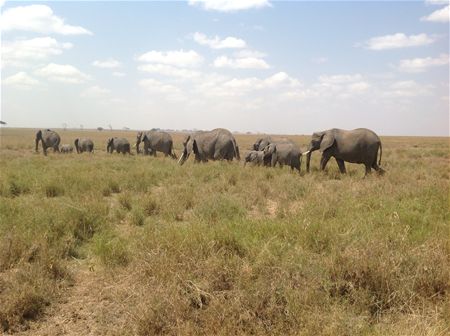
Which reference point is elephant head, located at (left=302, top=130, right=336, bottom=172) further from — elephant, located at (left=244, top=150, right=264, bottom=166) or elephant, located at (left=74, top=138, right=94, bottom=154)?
elephant, located at (left=74, top=138, right=94, bottom=154)

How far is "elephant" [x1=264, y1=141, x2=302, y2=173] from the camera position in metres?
16.4

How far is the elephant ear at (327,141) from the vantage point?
52.3 feet

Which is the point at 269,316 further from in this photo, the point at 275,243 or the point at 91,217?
the point at 91,217

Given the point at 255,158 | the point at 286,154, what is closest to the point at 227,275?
the point at 286,154

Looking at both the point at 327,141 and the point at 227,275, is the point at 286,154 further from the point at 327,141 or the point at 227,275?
the point at 227,275

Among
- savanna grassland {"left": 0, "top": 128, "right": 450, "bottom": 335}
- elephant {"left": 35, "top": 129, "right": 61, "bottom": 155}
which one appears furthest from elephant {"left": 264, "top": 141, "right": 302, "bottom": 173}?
elephant {"left": 35, "top": 129, "right": 61, "bottom": 155}

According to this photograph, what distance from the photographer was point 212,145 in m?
18.8

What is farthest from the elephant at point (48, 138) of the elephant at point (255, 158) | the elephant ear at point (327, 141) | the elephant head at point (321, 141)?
the elephant ear at point (327, 141)

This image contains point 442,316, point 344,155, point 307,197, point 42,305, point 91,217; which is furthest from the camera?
point 344,155

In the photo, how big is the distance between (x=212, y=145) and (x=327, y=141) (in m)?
5.52

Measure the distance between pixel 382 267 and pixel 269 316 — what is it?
1.46 m

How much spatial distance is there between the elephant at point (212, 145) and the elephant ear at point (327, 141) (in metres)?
4.44

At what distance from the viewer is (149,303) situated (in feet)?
13.4

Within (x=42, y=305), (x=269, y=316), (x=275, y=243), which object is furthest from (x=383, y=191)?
(x=42, y=305)
